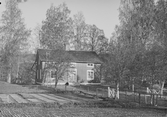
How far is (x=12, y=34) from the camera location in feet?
133

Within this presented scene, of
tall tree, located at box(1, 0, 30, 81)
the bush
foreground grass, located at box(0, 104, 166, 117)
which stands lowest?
foreground grass, located at box(0, 104, 166, 117)

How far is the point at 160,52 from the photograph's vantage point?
2016 cm

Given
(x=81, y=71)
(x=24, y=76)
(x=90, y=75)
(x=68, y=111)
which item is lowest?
(x=68, y=111)

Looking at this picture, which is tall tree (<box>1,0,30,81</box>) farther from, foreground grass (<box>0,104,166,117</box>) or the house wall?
foreground grass (<box>0,104,166,117</box>)

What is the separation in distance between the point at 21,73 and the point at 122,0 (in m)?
25.8

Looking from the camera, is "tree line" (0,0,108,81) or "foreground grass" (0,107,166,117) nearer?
"foreground grass" (0,107,166,117)

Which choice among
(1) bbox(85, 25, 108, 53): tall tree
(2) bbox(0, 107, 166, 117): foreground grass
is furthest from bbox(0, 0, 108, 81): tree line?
(2) bbox(0, 107, 166, 117): foreground grass

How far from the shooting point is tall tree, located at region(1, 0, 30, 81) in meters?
39.8

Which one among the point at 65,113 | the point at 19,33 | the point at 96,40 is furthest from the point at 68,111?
the point at 96,40

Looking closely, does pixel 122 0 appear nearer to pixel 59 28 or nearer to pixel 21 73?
pixel 59 28

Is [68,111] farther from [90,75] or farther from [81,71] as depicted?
[90,75]

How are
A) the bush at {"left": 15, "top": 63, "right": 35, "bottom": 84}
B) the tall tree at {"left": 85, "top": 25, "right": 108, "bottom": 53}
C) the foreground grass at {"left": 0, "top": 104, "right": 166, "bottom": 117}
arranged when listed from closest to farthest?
the foreground grass at {"left": 0, "top": 104, "right": 166, "bottom": 117} → the bush at {"left": 15, "top": 63, "right": 35, "bottom": 84} → the tall tree at {"left": 85, "top": 25, "right": 108, "bottom": 53}

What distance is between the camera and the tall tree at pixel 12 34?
39.8m

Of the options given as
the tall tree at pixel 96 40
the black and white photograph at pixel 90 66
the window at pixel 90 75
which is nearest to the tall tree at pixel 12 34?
the black and white photograph at pixel 90 66
